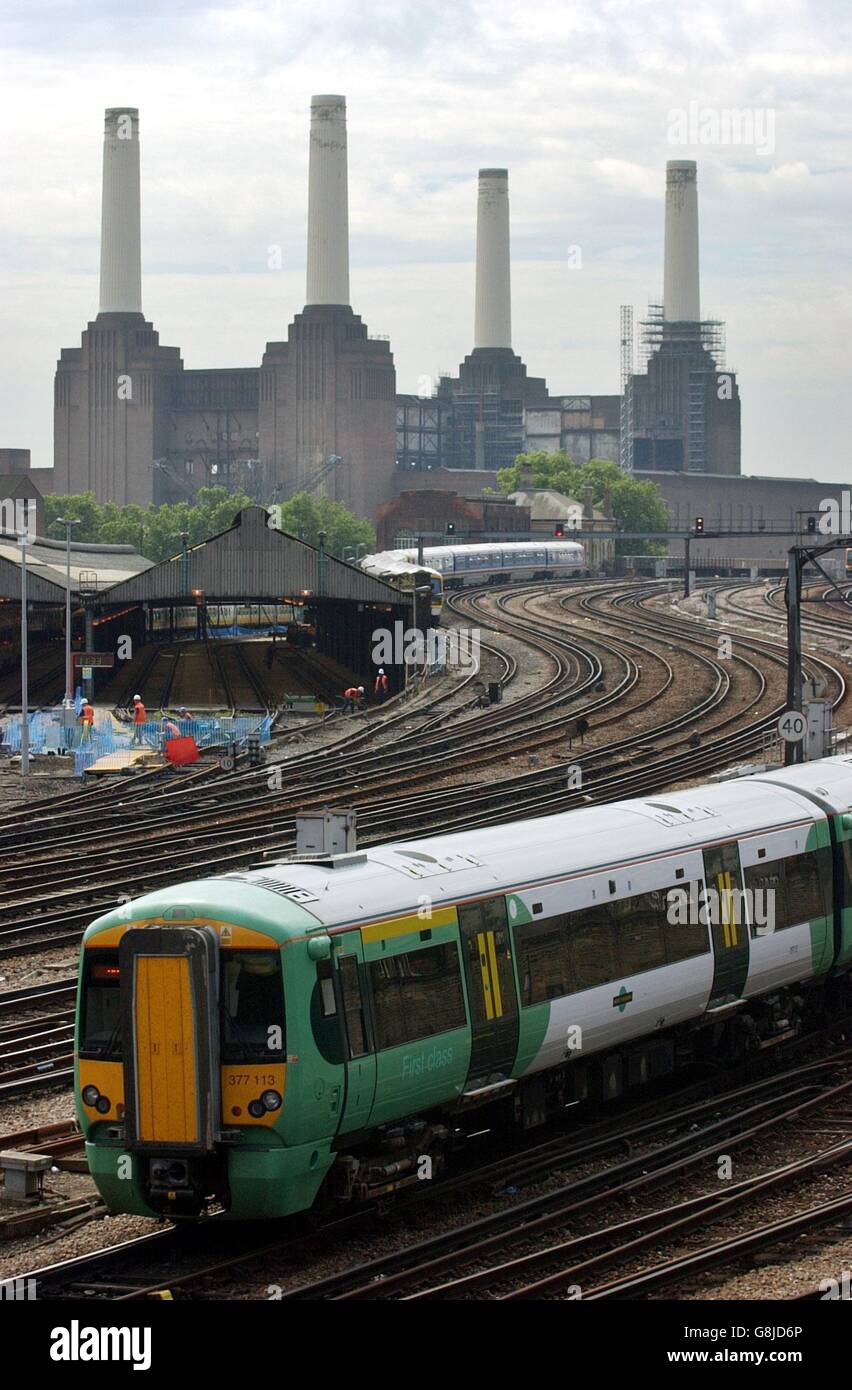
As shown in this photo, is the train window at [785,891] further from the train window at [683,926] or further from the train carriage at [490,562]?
the train carriage at [490,562]

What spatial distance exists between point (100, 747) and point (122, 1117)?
36721 mm

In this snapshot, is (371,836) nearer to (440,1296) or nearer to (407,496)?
(440,1296)

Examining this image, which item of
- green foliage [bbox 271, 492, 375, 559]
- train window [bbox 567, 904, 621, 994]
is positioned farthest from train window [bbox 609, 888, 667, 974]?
green foliage [bbox 271, 492, 375, 559]

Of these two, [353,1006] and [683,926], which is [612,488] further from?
[353,1006]

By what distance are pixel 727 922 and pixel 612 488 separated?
6162 inches

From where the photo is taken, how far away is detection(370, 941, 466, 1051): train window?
1428cm

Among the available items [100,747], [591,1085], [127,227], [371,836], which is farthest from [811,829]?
[127,227]

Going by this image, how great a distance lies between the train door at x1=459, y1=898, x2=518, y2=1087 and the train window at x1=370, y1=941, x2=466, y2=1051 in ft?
0.62

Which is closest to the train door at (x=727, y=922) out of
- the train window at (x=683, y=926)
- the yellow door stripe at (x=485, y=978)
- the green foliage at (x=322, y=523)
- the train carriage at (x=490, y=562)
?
the train window at (x=683, y=926)

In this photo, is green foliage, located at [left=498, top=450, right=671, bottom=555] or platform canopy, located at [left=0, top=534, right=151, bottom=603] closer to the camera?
platform canopy, located at [left=0, top=534, right=151, bottom=603]

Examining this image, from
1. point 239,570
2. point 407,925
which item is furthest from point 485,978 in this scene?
point 239,570

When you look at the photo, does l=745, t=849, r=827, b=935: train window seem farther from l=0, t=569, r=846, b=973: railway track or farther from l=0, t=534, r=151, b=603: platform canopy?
l=0, t=534, r=151, b=603: platform canopy

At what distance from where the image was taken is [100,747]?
164ft

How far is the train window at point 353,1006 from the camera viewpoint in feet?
45.7
